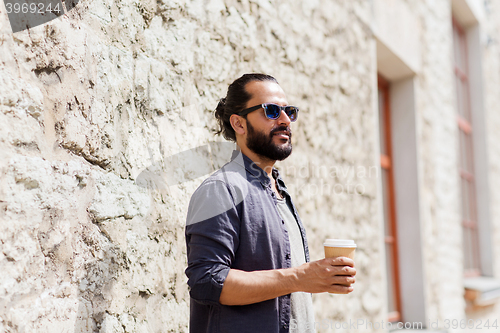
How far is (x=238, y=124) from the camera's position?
1720mm

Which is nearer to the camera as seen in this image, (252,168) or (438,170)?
(252,168)

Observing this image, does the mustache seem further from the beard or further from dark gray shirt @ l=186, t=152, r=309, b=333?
dark gray shirt @ l=186, t=152, r=309, b=333

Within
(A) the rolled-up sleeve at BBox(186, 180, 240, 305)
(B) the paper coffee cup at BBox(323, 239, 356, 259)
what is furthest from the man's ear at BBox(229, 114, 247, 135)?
(B) the paper coffee cup at BBox(323, 239, 356, 259)

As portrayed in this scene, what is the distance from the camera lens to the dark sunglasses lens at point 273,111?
1653 millimetres

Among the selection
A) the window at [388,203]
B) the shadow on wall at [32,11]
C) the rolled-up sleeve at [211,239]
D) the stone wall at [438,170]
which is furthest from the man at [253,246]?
the stone wall at [438,170]

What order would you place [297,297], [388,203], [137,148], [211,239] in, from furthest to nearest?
[388,203] → [137,148] → [297,297] → [211,239]

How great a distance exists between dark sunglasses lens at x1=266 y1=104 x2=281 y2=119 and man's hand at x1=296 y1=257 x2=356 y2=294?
1.90ft

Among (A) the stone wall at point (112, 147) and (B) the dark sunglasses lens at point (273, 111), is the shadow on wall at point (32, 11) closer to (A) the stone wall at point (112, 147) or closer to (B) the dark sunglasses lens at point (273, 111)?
(A) the stone wall at point (112, 147)

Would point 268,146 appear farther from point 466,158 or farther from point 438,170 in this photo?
point 466,158

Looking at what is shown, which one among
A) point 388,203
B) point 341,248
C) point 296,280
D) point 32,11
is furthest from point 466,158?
point 32,11

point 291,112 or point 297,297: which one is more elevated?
point 291,112

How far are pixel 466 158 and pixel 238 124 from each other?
19.0 feet

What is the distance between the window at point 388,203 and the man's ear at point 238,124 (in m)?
2.92

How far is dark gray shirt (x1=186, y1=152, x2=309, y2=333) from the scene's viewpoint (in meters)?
1.30
